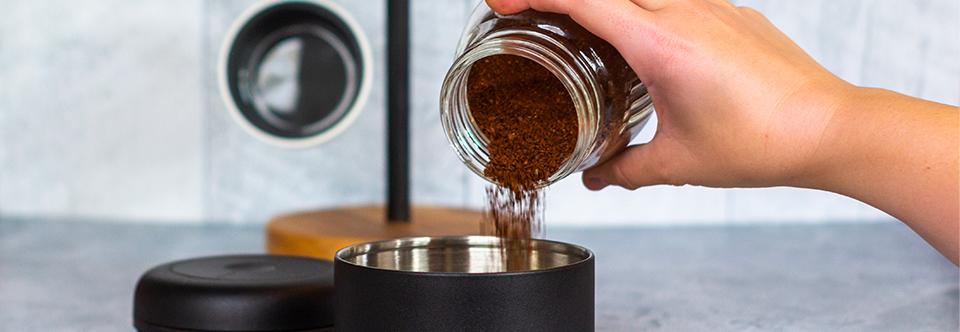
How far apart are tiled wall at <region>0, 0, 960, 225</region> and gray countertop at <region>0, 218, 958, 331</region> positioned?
5cm

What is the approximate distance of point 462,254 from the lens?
24.5 inches

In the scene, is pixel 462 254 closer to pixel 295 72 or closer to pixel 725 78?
pixel 725 78

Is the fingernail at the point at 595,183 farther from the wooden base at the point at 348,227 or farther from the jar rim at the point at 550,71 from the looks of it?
the wooden base at the point at 348,227

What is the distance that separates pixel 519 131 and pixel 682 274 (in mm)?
463

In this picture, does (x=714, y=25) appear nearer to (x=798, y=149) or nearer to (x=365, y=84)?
(x=798, y=149)

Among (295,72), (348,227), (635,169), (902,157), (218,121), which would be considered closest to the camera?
(902,157)

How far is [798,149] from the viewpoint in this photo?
0.61 m

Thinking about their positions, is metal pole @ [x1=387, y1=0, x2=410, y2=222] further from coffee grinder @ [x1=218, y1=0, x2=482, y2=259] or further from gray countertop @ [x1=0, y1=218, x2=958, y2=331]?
gray countertop @ [x1=0, y1=218, x2=958, y2=331]

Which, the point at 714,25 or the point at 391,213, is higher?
the point at 714,25

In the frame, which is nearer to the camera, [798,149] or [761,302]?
[798,149]

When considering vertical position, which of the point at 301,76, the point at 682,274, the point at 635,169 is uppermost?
the point at 301,76

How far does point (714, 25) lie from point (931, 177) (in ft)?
0.48

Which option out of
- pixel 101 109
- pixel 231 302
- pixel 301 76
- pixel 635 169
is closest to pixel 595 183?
pixel 635 169

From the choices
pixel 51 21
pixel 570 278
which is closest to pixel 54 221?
pixel 51 21
